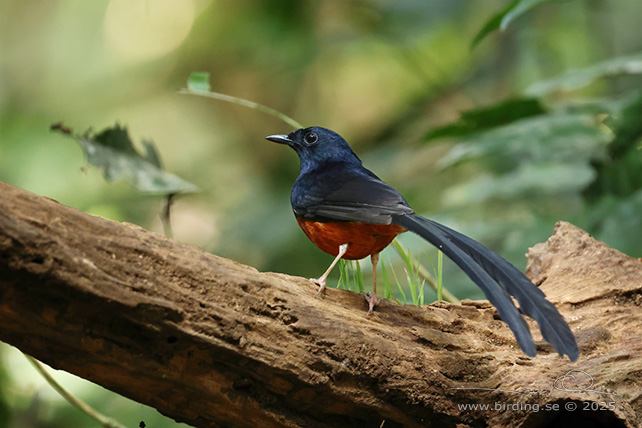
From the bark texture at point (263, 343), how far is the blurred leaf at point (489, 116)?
5.73ft

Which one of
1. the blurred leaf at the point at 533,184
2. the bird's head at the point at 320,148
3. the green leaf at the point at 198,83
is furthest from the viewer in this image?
the blurred leaf at the point at 533,184

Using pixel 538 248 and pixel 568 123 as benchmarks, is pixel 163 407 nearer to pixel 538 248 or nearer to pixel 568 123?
pixel 538 248

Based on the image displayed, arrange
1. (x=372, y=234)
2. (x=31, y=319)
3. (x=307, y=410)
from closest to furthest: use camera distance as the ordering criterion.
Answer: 1. (x=31, y=319)
2. (x=307, y=410)
3. (x=372, y=234)

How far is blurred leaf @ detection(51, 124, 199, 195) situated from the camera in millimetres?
2891

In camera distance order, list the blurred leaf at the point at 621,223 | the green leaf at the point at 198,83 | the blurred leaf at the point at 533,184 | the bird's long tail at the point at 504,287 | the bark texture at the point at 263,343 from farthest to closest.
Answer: the blurred leaf at the point at 533,184, the blurred leaf at the point at 621,223, the green leaf at the point at 198,83, the bird's long tail at the point at 504,287, the bark texture at the point at 263,343

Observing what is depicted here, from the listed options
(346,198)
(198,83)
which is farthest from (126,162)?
(346,198)

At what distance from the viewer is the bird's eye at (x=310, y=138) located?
8.81 ft

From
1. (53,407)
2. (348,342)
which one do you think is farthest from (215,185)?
(348,342)

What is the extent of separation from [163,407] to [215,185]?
5426 millimetres

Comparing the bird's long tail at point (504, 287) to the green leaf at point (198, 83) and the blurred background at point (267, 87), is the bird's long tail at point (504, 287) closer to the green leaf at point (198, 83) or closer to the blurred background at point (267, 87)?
the green leaf at point (198, 83)

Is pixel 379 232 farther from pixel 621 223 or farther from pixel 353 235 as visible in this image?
pixel 621 223

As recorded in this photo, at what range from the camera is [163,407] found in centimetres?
173

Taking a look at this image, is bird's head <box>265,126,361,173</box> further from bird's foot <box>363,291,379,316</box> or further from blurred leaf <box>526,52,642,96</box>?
blurred leaf <box>526,52,642,96</box>

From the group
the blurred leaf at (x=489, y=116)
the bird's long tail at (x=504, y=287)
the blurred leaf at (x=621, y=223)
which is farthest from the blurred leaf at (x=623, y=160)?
the bird's long tail at (x=504, y=287)
